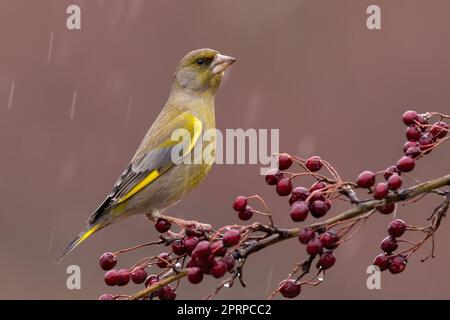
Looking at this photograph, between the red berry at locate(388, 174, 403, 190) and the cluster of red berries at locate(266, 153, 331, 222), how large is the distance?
19 cm

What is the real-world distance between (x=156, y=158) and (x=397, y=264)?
5.82ft

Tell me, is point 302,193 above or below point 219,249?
above

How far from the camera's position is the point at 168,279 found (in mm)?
2350

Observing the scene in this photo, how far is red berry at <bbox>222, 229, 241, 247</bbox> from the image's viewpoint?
221 cm

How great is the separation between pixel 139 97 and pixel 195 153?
416 cm

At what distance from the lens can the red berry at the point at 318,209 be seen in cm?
226

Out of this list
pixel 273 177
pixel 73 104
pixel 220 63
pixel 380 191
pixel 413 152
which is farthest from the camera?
pixel 73 104

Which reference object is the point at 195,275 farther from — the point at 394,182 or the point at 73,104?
the point at 73,104

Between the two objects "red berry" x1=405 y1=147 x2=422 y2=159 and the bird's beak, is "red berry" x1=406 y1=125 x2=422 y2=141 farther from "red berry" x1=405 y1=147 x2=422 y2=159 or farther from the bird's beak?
the bird's beak

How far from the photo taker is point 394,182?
2.15 m

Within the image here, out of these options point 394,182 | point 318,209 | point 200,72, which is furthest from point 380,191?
point 200,72

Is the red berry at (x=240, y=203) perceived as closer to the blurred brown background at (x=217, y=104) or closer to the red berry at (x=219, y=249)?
the red berry at (x=219, y=249)

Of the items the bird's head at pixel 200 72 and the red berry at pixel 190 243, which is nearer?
the red berry at pixel 190 243

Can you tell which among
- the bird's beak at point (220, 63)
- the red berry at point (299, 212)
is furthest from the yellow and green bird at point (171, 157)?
the red berry at point (299, 212)
